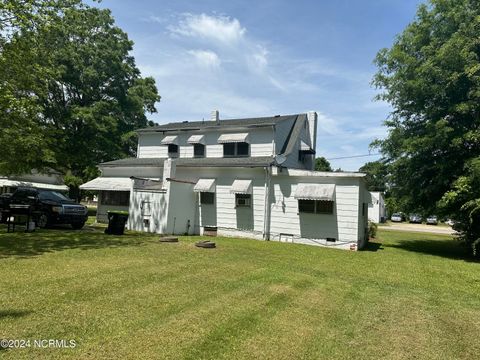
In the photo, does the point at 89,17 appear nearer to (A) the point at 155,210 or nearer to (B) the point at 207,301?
(A) the point at 155,210

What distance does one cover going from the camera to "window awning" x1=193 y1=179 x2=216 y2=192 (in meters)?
19.6

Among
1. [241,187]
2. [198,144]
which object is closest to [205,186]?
[241,187]

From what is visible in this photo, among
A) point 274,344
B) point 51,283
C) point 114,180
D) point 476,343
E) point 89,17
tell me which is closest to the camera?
point 274,344

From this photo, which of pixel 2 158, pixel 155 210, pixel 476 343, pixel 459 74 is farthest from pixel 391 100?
pixel 2 158

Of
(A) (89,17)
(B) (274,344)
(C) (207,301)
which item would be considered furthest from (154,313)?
(A) (89,17)

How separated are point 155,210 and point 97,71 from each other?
19.3m

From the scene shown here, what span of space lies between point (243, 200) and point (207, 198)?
→ 2.40 metres

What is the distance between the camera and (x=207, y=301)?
657 cm

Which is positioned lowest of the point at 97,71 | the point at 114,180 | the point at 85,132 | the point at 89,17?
the point at 114,180

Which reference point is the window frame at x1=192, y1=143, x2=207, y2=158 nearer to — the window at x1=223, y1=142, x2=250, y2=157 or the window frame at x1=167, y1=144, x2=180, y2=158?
the window frame at x1=167, y1=144, x2=180, y2=158

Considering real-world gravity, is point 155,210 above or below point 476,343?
above

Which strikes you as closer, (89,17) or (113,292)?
(113,292)

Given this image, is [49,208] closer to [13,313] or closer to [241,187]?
[241,187]

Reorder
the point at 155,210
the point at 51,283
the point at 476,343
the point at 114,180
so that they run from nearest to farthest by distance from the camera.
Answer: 1. the point at 476,343
2. the point at 51,283
3. the point at 155,210
4. the point at 114,180
